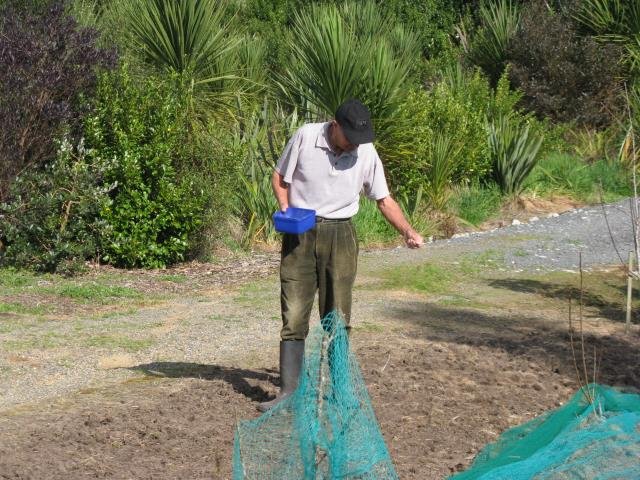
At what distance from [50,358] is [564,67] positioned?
13.4 metres

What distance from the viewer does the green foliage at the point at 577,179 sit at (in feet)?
55.0

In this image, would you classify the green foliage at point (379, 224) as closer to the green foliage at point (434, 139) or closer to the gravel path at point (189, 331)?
the green foliage at point (434, 139)

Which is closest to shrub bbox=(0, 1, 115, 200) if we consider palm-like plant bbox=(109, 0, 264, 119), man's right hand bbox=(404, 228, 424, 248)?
palm-like plant bbox=(109, 0, 264, 119)

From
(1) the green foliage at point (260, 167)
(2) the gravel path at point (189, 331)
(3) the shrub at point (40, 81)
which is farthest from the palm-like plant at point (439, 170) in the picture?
(3) the shrub at point (40, 81)

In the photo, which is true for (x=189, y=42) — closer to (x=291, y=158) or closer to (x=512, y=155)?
(x=512, y=155)

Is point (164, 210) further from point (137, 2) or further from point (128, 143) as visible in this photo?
point (137, 2)

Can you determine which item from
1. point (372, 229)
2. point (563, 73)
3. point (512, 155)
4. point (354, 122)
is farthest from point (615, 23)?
point (354, 122)

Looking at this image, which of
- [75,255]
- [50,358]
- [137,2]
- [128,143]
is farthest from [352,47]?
[50,358]

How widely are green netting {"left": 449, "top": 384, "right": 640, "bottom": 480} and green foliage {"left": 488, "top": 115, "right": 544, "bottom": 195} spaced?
389 inches

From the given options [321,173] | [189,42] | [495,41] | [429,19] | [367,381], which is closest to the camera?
[321,173]

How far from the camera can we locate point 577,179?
17.1m

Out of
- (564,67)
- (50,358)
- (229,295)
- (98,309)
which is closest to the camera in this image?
(50,358)

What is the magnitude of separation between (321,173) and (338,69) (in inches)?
323

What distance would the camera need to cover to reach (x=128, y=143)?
1148 centimetres
